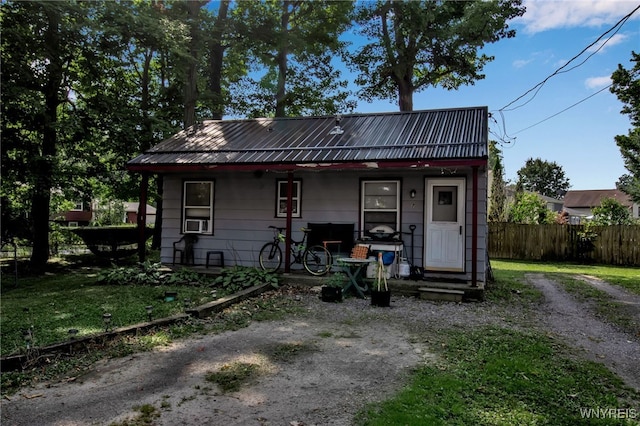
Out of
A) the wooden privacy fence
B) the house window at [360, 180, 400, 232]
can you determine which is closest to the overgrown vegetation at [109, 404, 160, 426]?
the house window at [360, 180, 400, 232]

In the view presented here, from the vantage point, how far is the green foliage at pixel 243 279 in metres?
7.28

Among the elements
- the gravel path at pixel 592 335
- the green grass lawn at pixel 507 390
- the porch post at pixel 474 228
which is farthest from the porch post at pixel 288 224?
the gravel path at pixel 592 335

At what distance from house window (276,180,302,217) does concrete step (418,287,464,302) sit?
3.27 meters

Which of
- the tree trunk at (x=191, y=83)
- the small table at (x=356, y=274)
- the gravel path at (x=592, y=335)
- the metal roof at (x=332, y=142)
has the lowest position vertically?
the gravel path at (x=592, y=335)

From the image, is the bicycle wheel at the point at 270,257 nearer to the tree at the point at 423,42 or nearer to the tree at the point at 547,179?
the tree at the point at 423,42

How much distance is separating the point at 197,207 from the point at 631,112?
15524 millimetres

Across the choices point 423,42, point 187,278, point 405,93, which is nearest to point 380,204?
point 187,278

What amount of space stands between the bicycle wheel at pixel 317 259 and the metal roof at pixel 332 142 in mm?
1860

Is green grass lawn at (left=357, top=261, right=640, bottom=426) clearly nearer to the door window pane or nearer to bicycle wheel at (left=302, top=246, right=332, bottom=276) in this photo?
the door window pane

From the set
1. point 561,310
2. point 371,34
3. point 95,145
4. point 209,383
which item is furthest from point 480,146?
point 371,34

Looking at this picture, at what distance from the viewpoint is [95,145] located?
1179 cm

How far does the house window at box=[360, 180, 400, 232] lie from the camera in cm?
826

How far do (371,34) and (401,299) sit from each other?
644 inches

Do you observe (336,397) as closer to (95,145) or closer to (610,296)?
(610,296)
